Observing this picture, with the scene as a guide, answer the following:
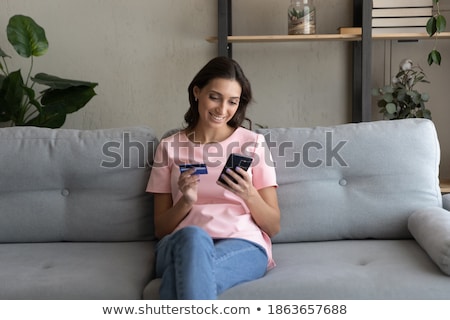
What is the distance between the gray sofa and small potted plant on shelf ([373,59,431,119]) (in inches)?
30.8

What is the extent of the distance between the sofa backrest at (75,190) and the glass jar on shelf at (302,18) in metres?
1.12

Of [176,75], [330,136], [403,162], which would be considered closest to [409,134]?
[403,162]

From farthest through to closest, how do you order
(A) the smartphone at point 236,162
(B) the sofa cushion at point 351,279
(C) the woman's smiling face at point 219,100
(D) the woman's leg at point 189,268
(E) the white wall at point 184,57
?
1. (E) the white wall at point 184,57
2. (C) the woman's smiling face at point 219,100
3. (A) the smartphone at point 236,162
4. (B) the sofa cushion at point 351,279
5. (D) the woman's leg at point 189,268

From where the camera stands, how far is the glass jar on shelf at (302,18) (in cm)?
301

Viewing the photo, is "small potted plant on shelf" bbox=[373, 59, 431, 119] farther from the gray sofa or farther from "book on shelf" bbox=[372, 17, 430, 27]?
the gray sofa

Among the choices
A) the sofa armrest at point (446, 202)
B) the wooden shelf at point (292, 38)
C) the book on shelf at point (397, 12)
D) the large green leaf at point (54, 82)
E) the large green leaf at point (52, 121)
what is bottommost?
the sofa armrest at point (446, 202)

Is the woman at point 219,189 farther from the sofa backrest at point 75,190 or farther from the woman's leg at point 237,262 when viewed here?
the sofa backrest at point 75,190

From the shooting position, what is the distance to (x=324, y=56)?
3.29 m

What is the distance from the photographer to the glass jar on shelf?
301cm

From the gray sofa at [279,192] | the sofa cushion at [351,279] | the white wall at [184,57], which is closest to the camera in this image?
the sofa cushion at [351,279]

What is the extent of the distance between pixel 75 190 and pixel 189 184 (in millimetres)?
553

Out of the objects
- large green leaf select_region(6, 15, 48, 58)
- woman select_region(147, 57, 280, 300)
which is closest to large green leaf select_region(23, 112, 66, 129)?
large green leaf select_region(6, 15, 48, 58)

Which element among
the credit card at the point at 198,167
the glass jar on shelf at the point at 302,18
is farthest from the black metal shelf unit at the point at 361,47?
the credit card at the point at 198,167
